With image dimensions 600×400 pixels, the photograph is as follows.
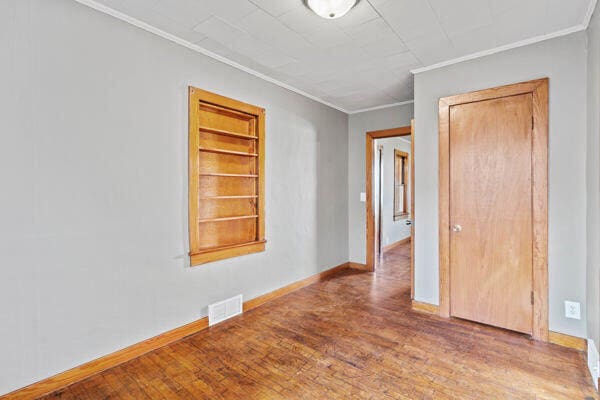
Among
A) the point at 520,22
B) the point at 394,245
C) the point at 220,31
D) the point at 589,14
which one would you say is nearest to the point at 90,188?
the point at 220,31

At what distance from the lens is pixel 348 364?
7.03 feet

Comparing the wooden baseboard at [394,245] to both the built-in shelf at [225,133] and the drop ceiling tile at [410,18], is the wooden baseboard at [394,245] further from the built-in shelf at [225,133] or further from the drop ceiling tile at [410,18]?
the drop ceiling tile at [410,18]

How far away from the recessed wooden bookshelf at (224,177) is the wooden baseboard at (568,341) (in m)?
2.69

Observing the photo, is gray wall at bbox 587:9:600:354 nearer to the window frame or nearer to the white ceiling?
the white ceiling

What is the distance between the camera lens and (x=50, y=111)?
186cm

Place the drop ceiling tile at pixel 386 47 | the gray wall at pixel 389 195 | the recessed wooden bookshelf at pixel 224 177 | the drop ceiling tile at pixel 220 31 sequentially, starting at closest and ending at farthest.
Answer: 1. the drop ceiling tile at pixel 220 31
2. the drop ceiling tile at pixel 386 47
3. the recessed wooden bookshelf at pixel 224 177
4. the gray wall at pixel 389 195

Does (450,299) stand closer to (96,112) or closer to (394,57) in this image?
(394,57)

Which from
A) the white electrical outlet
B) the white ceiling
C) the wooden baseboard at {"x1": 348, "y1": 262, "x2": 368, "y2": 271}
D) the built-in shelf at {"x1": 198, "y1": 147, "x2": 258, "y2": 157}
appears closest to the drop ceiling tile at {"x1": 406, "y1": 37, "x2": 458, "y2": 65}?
the white ceiling

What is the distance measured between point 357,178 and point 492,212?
223cm

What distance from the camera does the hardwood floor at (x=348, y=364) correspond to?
6.08 ft

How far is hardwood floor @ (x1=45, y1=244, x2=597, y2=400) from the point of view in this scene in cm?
185

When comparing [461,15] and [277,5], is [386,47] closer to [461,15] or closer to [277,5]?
[461,15]

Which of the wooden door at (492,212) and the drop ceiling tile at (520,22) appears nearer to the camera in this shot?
the drop ceiling tile at (520,22)

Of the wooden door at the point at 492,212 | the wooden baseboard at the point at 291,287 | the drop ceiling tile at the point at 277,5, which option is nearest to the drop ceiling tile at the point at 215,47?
the drop ceiling tile at the point at 277,5
